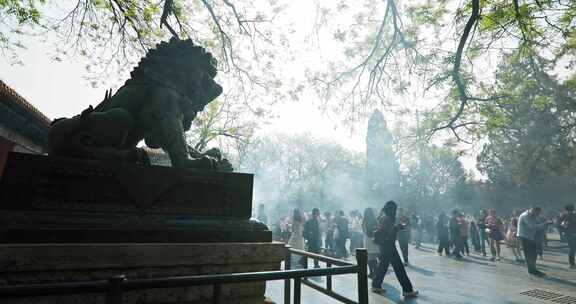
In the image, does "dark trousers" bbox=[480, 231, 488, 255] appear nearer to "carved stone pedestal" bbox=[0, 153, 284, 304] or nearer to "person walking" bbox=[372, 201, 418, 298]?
"person walking" bbox=[372, 201, 418, 298]

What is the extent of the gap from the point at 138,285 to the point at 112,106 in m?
1.78

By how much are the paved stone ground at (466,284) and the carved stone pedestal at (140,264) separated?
3.79 metres

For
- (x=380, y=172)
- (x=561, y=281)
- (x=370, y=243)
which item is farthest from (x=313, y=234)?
(x=380, y=172)

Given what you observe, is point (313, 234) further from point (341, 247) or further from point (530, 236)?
point (530, 236)

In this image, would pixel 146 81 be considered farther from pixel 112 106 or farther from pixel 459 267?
pixel 459 267

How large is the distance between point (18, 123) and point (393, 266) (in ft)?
34.2

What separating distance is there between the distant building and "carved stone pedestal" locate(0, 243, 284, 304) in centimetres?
737

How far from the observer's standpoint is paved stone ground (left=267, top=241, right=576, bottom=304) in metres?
5.84

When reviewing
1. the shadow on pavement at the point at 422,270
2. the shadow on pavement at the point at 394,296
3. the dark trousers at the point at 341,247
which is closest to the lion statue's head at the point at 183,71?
the shadow on pavement at the point at 394,296

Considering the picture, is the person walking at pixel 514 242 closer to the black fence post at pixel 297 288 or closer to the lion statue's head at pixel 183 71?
the black fence post at pixel 297 288

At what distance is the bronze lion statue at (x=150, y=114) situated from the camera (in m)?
2.30

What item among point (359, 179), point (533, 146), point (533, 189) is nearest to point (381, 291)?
point (533, 146)

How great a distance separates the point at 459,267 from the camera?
9.46m

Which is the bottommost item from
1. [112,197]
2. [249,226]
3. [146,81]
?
[249,226]
